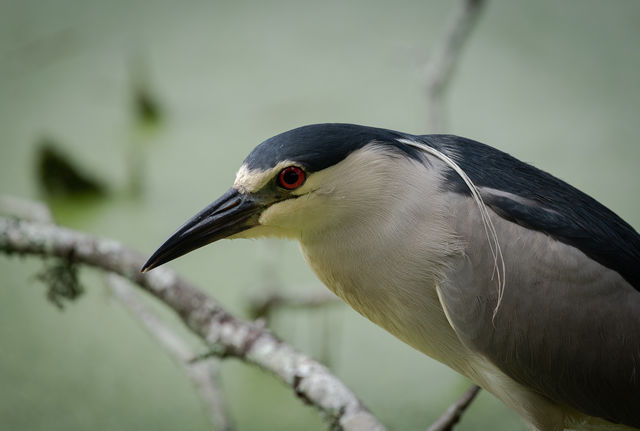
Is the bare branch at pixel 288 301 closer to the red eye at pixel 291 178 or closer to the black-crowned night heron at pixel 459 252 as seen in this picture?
the black-crowned night heron at pixel 459 252

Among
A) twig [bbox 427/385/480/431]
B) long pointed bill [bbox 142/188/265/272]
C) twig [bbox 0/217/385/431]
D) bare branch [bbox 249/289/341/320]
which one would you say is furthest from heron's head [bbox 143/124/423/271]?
bare branch [bbox 249/289/341/320]

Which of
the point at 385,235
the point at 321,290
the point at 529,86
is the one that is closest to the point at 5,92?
the point at 321,290

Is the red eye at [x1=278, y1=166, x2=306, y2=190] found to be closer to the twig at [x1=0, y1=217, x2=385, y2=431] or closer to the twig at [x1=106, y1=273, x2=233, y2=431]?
the twig at [x1=0, y1=217, x2=385, y2=431]

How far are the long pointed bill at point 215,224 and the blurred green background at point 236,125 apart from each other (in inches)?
53.7

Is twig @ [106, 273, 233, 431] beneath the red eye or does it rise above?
beneath

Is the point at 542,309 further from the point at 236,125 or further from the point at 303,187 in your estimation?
the point at 236,125

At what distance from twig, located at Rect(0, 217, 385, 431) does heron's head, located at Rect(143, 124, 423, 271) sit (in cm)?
34

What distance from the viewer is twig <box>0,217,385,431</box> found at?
1412mm

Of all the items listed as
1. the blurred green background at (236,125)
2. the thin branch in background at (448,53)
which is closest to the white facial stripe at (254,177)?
the thin branch in background at (448,53)

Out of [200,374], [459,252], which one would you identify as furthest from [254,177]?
[200,374]

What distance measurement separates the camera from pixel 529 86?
12.6 feet

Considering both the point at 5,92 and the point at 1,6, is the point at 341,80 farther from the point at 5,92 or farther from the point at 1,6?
the point at 1,6

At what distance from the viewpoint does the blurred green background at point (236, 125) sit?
255 cm

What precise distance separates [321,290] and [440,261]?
1293 millimetres
